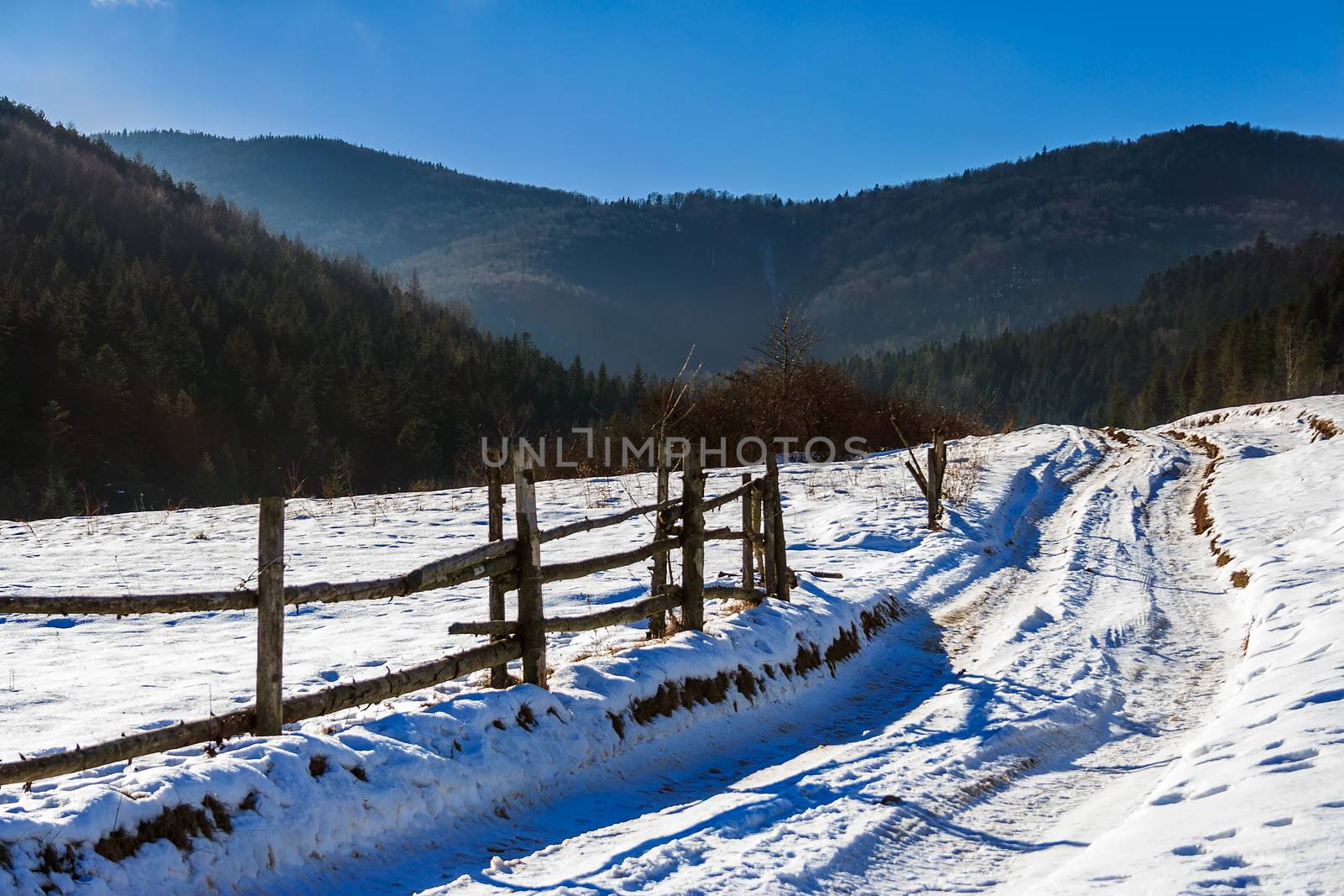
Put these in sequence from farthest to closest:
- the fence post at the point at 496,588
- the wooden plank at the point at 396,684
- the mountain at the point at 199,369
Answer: the mountain at the point at 199,369 → the fence post at the point at 496,588 → the wooden plank at the point at 396,684

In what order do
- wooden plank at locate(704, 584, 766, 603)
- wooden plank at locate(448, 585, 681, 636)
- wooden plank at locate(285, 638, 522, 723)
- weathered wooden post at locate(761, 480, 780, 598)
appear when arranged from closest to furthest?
wooden plank at locate(285, 638, 522, 723)
wooden plank at locate(448, 585, 681, 636)
wooden plank at locate(704, 584, 766, 603)
weathered wooden post at locate(761, 480, 780, 598)

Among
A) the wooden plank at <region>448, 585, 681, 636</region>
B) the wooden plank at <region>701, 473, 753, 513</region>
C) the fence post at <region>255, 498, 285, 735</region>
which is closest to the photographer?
the fence post at <region>255, 498, 285, 735</region>

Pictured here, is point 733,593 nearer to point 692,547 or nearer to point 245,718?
point 692,547

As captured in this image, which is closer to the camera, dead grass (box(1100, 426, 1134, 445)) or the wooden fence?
the wooden fence

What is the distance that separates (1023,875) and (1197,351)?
115 m

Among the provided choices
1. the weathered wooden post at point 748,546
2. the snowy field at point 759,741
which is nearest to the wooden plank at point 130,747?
the snowy field at point 759,741

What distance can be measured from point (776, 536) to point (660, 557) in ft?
5.09

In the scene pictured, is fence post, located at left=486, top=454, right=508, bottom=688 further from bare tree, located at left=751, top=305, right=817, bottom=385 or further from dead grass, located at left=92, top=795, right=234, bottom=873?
bare tree, located at left=751, top=305, right=817, bottom=385

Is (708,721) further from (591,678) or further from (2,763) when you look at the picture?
(2,763)

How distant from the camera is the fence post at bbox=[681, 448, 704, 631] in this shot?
304 inches

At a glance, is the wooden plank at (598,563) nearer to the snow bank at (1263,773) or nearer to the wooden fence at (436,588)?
the wooden fence at (436,588)

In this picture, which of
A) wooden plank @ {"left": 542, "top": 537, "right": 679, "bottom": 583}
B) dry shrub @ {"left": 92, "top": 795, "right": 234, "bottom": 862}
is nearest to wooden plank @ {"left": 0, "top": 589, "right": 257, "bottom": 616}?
dry shrub @ {"left": 92, "top": 795, "right": 234, "bottom": 862}

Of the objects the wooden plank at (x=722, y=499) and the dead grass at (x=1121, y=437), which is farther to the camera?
the dead grass at (x=1121, y=437)

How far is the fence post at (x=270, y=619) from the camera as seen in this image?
4.62 metres
